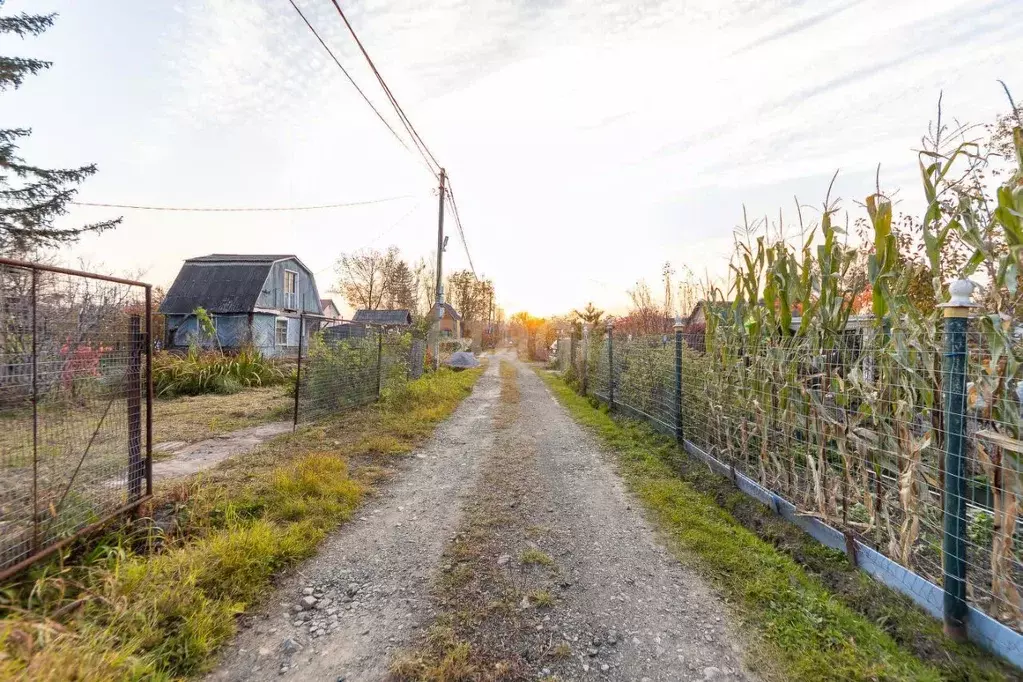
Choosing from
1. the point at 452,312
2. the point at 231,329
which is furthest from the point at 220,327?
the point at 452,312

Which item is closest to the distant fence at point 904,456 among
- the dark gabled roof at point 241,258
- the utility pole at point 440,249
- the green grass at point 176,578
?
the green grass at point 176,578

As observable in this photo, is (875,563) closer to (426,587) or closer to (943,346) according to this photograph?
(943,346)

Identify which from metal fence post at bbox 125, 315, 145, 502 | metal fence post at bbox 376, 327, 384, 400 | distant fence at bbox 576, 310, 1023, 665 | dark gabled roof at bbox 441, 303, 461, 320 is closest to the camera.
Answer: distant fence at bbox 576, 310, 1023, 665

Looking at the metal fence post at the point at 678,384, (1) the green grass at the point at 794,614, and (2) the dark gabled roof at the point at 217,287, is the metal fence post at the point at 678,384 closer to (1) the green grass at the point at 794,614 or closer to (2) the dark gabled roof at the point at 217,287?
(1) the green grass at the point at 794,614

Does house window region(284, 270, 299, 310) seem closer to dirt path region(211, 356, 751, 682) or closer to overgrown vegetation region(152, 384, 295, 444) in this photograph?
overgrown vegetation region(152, 384, 295, 444)

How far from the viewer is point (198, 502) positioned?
3309 mm

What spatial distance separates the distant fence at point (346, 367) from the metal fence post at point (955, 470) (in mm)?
6387

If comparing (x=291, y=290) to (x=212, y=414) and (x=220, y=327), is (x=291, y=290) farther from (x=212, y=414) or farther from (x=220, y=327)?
(x=212, y=414)

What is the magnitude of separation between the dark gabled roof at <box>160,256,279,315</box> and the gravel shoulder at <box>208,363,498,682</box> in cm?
1850

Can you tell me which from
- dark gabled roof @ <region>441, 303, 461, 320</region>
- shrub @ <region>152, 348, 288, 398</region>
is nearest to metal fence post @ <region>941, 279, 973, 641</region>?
shrub @ <region>152, 348, 288, 398</region>

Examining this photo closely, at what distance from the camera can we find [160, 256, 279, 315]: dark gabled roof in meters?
19.1

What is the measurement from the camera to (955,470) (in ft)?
6.51

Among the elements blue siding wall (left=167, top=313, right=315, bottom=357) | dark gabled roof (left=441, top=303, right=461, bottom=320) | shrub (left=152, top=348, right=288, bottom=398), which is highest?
dark gabled roof (left=441, top=303, right=461, bottom=320)

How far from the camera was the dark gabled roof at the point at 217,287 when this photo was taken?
62.7 ft
